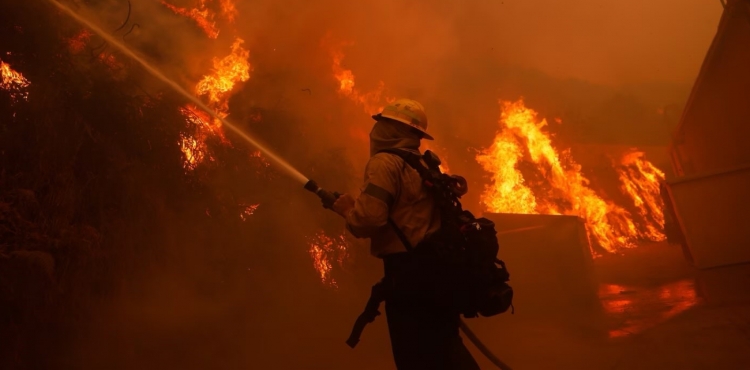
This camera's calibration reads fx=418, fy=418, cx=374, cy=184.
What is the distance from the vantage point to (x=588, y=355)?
422 cm

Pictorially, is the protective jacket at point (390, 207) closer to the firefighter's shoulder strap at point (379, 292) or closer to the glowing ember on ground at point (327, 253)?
the firefighter's shoulder strap at point (379, 292)

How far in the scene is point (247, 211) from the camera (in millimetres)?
6527

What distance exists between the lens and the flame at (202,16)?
287 inches

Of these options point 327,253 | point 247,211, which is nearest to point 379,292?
point 247,211

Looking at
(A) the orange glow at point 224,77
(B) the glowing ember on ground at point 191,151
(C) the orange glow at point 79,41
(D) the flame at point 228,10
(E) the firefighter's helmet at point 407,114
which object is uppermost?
(D) the flame at point 228,10

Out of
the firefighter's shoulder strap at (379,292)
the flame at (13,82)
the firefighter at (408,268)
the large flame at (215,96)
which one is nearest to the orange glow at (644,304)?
the firefighter at (408,268)

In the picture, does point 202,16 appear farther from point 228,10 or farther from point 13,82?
point 13,82

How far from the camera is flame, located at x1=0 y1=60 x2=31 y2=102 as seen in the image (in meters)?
4.33

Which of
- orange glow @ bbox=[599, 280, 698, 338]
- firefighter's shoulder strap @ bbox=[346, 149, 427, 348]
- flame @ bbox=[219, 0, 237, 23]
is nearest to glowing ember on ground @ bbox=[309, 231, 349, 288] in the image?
orange glow @ bbox=[599, 280, 698, 338]

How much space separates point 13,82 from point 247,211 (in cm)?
317

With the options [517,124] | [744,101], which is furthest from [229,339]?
[517,124]

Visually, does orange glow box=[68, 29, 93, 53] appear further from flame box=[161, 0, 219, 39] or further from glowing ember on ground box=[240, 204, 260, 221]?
→ glowing ember on ground box=[240, 204, 260, 221]

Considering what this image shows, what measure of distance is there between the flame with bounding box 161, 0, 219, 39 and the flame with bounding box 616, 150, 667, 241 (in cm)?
1953

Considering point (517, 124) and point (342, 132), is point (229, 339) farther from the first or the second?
point (517, 124)
